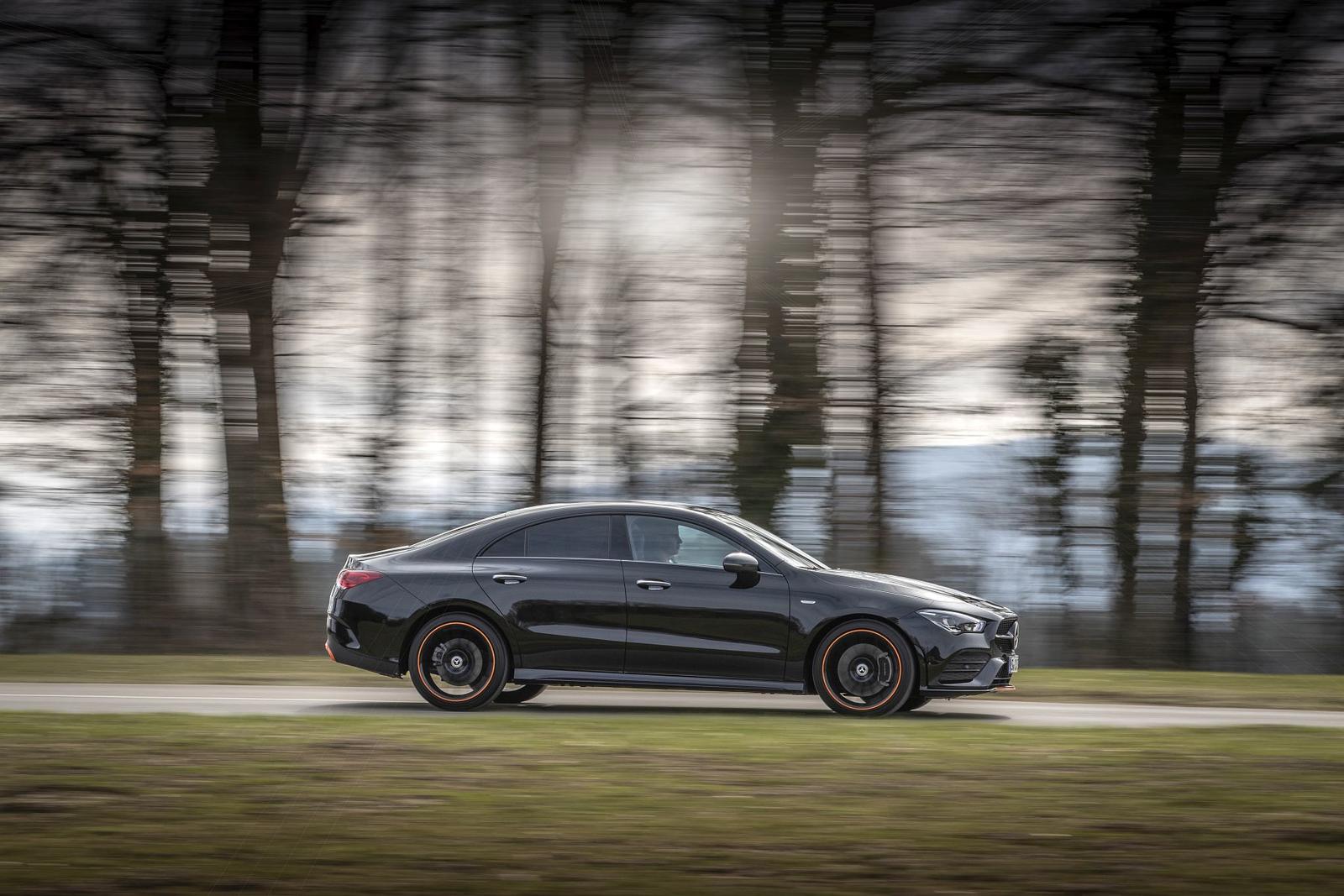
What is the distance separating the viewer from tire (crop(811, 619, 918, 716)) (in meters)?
11.1

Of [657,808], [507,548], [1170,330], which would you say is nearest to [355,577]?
[507,548]

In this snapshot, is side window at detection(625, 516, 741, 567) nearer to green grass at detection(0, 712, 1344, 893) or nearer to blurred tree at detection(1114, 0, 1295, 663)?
green grass at detection(0, 712, 1344, 893)

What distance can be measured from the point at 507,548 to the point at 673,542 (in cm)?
118

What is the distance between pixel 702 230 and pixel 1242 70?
629 cm

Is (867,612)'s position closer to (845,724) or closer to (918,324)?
(845,724)

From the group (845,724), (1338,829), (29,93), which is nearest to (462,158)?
(29,93)

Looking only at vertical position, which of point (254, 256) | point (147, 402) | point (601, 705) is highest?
point (254, 256)

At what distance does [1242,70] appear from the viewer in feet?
60.0

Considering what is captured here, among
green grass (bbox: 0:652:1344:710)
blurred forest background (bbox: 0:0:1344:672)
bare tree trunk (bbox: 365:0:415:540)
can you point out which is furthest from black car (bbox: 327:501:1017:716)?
bare tree trunk (bbox: 365:0:415:540)

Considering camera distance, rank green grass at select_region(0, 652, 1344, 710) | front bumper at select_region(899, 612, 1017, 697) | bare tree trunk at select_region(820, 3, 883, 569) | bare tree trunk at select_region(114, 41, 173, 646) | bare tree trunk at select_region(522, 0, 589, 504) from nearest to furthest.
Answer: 1. front bumper at select_region(899, 612, 1017, 697)
2. green grass at select_region(0, 652, 1344, 710)
3. bare tree trunk at select_region(820, 3, 883, 569)
4. bare tree trunk at select_region(522, 0, 589, 504)
5. bare tree trunk at select_region(114, 41, 173, 646)

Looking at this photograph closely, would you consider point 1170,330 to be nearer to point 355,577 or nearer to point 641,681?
Answer: point 641,681

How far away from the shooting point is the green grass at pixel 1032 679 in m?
13.8

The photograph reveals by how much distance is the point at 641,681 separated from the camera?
11.4 metres

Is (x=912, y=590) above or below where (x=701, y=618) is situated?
above
